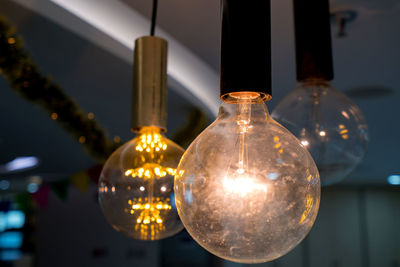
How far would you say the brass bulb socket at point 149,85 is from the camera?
52cm

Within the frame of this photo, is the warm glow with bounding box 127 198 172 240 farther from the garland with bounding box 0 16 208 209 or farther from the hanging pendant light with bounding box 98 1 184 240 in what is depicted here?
the garland with bounding box 0 16 208 209

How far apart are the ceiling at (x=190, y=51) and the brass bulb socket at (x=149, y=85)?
0.69 m

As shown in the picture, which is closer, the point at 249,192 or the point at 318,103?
the point at 249,192

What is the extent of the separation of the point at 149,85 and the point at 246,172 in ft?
0.86

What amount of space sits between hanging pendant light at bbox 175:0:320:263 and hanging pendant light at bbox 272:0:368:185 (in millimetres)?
204

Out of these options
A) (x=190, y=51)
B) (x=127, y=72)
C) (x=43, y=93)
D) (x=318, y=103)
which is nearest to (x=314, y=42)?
(x=318, y=103)

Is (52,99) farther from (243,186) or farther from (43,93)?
(243,186)

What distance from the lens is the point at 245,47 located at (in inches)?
13.5

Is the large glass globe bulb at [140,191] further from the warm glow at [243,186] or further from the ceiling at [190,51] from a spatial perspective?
the ceiling at [190,51]

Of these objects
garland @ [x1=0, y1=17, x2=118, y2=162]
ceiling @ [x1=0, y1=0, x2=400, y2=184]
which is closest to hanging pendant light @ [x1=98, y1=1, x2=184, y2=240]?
garland @ [x1=0, y1=17, x2=118, y2=162]

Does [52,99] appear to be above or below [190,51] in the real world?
below

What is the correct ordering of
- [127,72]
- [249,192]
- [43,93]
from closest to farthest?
1. [249,192]
2. [43,93]
3. [127,72]

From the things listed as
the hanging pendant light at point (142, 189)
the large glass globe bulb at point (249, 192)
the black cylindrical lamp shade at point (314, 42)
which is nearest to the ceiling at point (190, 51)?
the black cylindrical lamp shade at point (314, 42)

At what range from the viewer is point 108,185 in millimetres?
487
